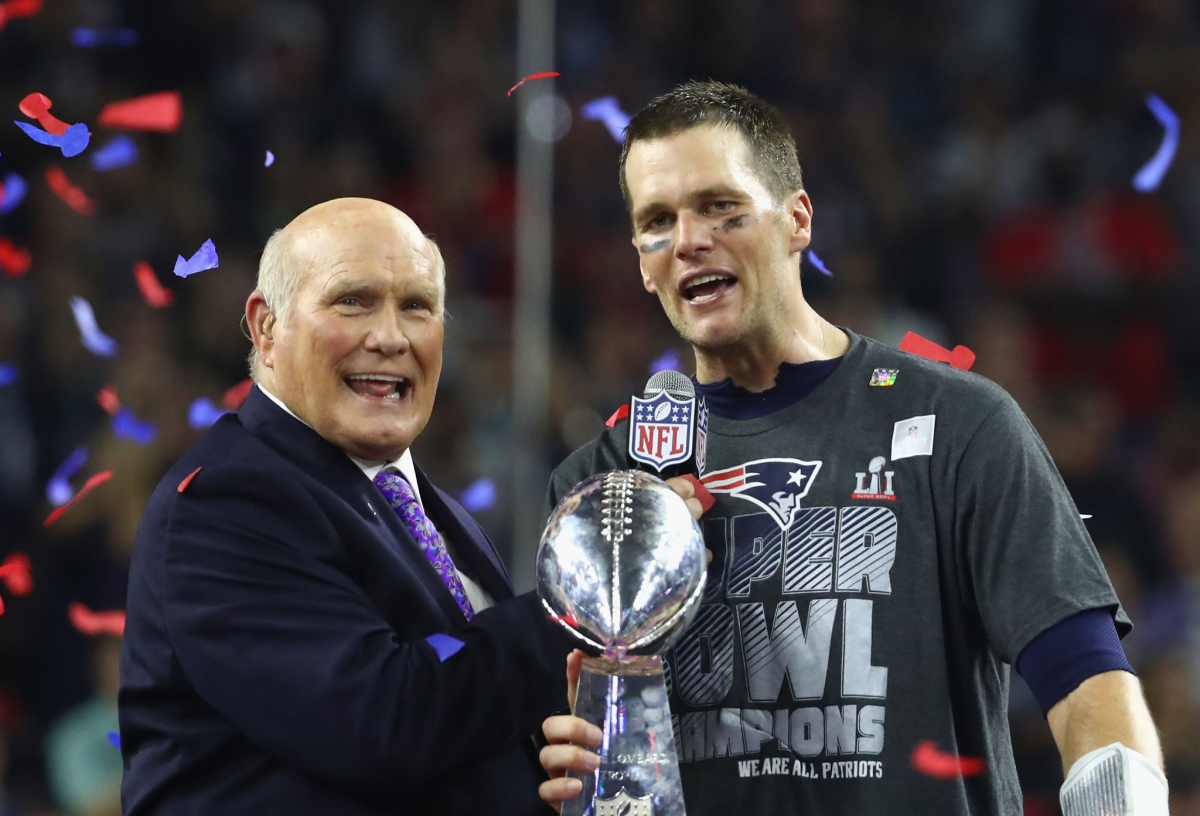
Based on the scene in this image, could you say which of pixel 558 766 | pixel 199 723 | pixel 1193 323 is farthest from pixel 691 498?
pixel 1193 323

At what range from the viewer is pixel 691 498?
2232mm

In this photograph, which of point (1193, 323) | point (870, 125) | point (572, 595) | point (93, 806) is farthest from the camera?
point (870, 125)

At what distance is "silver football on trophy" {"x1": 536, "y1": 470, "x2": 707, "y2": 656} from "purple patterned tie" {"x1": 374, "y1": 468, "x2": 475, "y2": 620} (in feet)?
1.54

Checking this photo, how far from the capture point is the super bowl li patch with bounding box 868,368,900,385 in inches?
99.4

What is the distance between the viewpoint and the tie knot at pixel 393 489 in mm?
2562

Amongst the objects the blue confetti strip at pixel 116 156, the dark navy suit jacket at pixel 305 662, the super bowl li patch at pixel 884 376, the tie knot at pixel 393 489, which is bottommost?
the dark navy suit jacket at pixel 305 662

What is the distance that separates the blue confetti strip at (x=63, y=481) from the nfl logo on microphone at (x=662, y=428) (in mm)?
3406

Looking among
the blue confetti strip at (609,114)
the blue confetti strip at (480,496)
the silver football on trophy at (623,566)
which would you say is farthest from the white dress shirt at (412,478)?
the blue confetti strip at (609,114)

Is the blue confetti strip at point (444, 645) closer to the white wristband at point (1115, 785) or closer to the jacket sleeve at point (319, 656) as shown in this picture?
the jacket sleeve at point (319, 656)

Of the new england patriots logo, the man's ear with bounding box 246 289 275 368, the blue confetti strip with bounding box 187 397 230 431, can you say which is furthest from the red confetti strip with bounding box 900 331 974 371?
the blue confetti strip with bounding box 187 397 230 431

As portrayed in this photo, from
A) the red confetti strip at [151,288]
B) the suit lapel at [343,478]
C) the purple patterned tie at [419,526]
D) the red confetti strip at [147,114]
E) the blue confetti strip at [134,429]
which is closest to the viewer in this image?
the suit lapel at [343,478]

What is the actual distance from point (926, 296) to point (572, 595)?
13.3 feet

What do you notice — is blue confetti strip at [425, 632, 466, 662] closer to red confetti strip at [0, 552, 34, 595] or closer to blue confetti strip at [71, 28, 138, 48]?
red confetti strip at [0, 552, 34, 595]

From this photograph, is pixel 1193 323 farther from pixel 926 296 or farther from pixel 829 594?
pixel 829 594
